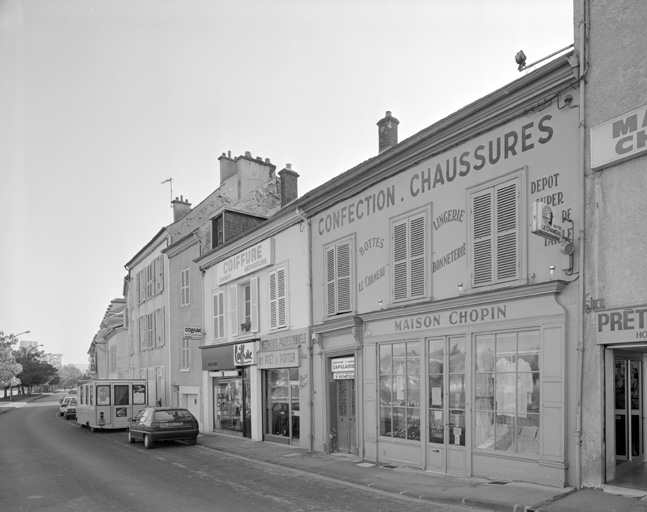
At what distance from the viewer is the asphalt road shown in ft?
30.5

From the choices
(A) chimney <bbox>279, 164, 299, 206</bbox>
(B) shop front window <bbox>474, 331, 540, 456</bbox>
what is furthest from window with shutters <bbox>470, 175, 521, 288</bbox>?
(A) chimney <bbox>279, 164, 299, 206</bbox>

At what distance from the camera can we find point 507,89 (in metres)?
9.74

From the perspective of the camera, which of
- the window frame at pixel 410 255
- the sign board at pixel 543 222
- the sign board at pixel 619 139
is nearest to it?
the sign board at pixel 619 139

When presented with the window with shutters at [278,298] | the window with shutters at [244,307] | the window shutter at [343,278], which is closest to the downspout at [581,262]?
the window shutter at [343,278]

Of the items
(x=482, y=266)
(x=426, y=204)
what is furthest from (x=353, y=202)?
(x=482, y=266)

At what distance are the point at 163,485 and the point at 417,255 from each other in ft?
23.9

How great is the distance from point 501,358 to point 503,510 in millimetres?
2753

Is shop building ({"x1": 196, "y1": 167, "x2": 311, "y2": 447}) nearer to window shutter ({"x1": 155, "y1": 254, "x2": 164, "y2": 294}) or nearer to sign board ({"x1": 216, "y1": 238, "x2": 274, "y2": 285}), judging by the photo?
sign board ({"x1": 216, "y1": 238, "x2": 274, "y2": 285})

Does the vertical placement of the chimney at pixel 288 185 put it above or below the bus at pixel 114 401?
above

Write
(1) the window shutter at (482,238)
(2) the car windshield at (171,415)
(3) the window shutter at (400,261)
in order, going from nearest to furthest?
(1) the window shutter at (482,238), (3) the window shutter at (400,261), (2) the car windshield at (171,415)

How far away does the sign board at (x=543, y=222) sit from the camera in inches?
332

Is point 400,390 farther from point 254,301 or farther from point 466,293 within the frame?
point 254,301

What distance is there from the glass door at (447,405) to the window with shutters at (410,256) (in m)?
1.28

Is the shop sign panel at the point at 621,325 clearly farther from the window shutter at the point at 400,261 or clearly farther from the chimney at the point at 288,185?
the chimney at the point at 288,185
